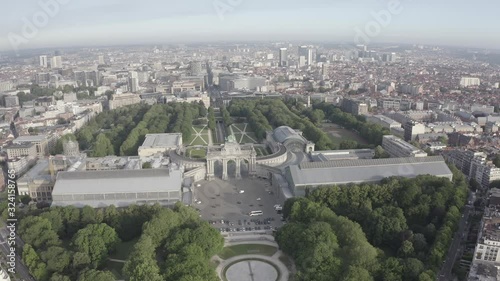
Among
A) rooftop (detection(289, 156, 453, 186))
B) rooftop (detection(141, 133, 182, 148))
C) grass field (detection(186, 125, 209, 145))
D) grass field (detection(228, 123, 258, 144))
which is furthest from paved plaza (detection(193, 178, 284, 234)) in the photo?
grass field (detection(186, 125, 209, 145))

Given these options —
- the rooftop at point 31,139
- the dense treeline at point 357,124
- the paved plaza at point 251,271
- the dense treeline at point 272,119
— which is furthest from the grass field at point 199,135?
the paved plaza at point 251,271

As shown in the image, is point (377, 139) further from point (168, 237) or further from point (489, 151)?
point (168, 237)

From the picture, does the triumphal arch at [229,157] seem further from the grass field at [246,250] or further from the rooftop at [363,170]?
the grass field at [246,250]

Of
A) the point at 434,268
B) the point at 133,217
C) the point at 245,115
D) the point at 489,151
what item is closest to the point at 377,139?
the point at 489,151

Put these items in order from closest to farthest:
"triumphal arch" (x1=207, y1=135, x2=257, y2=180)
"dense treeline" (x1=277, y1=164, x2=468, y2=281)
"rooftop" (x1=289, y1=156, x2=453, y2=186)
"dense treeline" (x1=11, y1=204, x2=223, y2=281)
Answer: "dense treeline" (x1=277, y1=164, x2=468, y2=281) < "dense treeline" (x1=11, y1=204, x2=223, y2=281) < "rooftop" (x1=289, y1=156, x2=453, y2=186) < "triumphal arch" (x1=207, y1=135, x2=257, y2=180)

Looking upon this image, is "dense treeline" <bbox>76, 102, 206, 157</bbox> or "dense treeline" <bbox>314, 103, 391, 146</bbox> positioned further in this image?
"dense treeline" <bbox>314, 103, 391, 146</bbox>

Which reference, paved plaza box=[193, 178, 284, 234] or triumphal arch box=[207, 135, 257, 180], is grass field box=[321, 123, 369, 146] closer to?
triumphal arch box=[207, 135, 257, 180]
